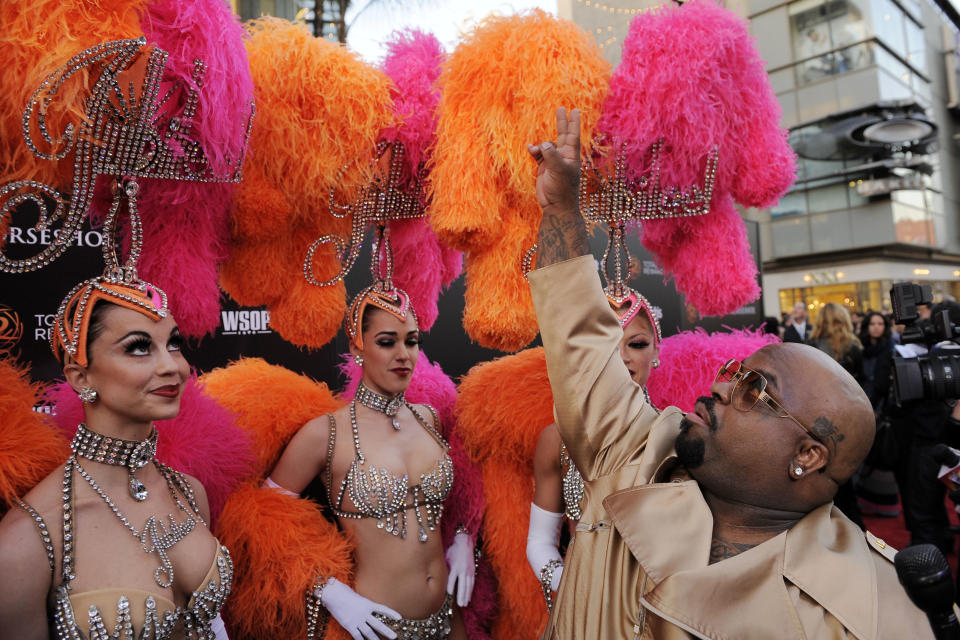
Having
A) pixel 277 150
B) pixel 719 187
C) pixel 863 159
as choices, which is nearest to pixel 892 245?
pixel 863 159

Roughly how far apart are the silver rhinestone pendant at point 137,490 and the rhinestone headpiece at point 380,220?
101cm

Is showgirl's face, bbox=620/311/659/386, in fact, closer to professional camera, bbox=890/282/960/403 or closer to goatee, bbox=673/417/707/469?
professional camera, bbox=890/282/960/403

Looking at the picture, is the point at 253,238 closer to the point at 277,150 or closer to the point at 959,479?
the point at 277,150

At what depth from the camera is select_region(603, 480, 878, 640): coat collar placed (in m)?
1.16

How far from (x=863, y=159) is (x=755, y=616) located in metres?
19.7

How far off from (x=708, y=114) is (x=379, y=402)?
5.46 feet

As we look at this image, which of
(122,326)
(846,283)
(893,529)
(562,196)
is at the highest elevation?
(846,283)

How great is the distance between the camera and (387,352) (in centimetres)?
248

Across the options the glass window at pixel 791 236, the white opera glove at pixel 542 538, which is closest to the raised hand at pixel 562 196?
the white opera glove at pixel 542 538

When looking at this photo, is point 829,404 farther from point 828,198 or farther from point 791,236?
point 828,198

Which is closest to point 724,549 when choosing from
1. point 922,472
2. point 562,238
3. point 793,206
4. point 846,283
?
point 562,238

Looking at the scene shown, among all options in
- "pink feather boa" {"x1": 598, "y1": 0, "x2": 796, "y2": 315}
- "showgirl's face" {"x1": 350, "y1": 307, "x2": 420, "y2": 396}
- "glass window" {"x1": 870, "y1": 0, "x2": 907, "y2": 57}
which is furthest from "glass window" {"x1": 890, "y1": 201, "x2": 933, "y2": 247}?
"showgirl's face" {"x1": 350, "y1": 307, "x2": 420, "y2": 396}

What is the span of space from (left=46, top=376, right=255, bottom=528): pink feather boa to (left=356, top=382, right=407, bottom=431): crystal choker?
0.49 m

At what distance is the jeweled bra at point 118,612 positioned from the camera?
4.56 feet
